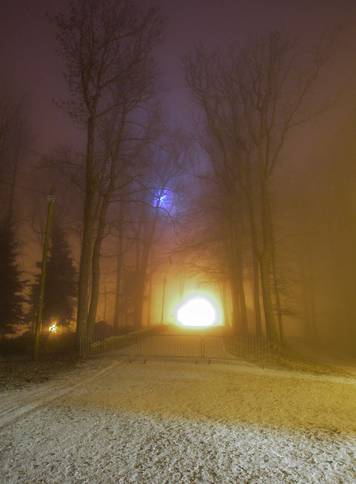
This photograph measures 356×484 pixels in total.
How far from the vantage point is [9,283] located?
1995 centimetres

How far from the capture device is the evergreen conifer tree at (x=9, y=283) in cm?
1934

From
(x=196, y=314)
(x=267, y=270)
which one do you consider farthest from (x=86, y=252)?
(x=196, y=314)

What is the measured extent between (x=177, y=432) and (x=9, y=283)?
1811 cm

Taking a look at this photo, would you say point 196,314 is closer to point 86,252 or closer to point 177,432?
point 86,252

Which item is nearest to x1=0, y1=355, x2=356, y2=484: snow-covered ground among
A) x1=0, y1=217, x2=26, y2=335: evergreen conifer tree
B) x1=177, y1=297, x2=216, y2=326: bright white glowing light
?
x1=0, y1=217, x2=26, y2=335: evergreen conifer tree

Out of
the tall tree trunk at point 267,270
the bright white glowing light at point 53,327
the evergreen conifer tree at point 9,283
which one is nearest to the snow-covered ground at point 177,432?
the tall tree trunk at point 267,270

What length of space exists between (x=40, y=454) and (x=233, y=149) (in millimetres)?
17641

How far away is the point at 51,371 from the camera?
32.2 ft

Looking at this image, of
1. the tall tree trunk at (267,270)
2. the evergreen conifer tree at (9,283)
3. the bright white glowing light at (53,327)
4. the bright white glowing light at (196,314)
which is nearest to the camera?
the tall tree trunk at (267,270)

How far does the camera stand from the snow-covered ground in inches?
152

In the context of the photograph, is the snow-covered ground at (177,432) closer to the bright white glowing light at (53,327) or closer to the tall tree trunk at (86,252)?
the tall tree trunk at (86,252)

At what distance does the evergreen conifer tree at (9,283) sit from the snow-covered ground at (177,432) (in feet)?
42.7

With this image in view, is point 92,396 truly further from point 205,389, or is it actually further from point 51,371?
point 51,371

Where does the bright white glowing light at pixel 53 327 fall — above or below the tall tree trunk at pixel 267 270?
below
